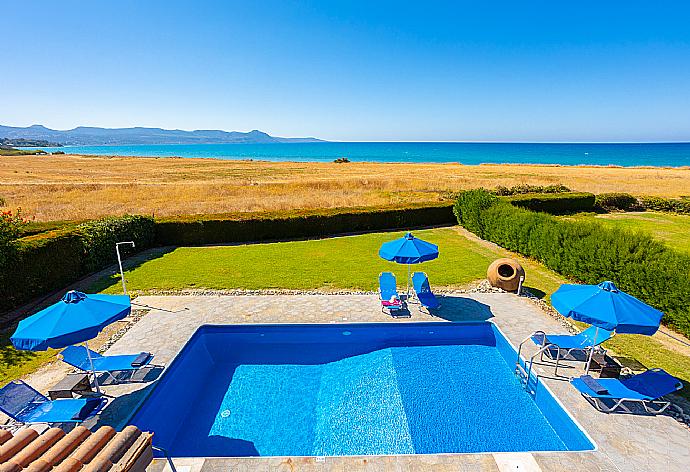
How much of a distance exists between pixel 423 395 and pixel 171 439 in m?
5.55

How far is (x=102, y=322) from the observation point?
7477mm

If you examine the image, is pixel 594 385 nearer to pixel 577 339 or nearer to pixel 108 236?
pixel 577 339

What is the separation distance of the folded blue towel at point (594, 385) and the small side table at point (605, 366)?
452 mm

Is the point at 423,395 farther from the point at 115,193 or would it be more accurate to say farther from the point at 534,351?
the point at 115,193

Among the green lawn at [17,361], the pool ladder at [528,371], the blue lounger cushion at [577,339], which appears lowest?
the green lawn at [17,361]

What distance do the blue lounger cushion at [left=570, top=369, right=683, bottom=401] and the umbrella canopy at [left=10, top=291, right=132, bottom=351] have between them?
10.1 meters

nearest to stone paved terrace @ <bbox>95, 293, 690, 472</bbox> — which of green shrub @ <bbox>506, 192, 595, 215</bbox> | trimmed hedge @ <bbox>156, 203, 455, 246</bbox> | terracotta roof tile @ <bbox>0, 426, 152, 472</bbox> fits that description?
terracotta roof tile @ <bbox>0, 426, 152, 472</bbox>

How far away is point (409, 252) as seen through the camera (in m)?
11.8

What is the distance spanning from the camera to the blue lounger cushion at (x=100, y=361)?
335 inches

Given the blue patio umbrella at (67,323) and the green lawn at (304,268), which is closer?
the blue patio umbrella at (67,323)

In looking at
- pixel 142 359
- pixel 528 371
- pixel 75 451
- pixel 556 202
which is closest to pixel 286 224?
pixel 142 359

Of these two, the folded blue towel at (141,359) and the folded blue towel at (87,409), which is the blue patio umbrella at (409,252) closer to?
the folded blue towel at (141,359)

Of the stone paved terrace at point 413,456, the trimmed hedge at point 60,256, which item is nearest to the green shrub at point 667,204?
the stone paved terrace at point 413,456

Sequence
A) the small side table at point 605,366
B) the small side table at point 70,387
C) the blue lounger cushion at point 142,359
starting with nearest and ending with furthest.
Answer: the small side table at point 70,387 → the small side table at point 605,366 → the blue lounger cushion at point 142,359
